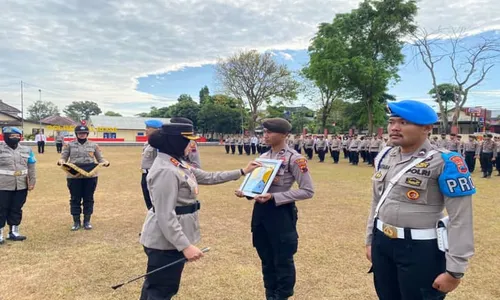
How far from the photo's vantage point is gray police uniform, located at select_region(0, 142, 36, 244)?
5242mm

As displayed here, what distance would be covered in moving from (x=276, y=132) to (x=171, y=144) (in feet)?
→ 3.57

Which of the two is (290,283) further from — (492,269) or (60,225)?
(60,225)

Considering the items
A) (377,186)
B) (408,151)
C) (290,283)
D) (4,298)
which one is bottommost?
(4,298)

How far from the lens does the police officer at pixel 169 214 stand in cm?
236

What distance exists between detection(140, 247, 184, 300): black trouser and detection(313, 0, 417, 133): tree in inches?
1023

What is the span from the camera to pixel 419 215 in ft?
6.89

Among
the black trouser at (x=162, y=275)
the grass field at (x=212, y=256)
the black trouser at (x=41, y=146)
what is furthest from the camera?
the black trouser at (x=41, y=146)

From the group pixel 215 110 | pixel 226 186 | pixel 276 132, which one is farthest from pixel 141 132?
pixel 276 132

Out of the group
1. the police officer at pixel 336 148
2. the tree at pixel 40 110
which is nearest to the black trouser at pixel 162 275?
the police officer at pixel 336 148

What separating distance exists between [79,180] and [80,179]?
2 cm

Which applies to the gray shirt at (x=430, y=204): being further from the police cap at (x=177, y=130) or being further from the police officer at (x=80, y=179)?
the police officer at (x=80, y=179)

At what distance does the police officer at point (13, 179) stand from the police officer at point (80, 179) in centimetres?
62

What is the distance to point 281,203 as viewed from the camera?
3.10 meters

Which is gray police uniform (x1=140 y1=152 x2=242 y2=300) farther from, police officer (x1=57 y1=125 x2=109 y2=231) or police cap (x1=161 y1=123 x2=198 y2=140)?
police officer (x1=57 y1=125 x2=109 y2=231)
